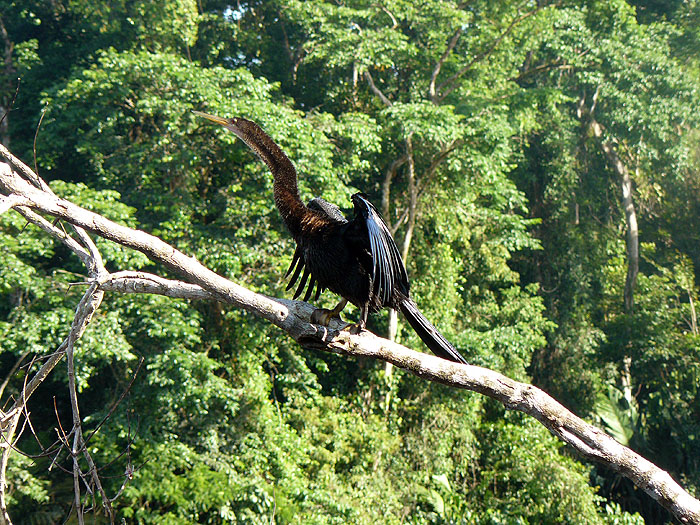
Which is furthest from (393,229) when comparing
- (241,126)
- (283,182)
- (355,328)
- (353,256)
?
(355,328)

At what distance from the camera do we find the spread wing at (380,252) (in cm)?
237

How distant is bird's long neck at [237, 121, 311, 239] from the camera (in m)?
2.64

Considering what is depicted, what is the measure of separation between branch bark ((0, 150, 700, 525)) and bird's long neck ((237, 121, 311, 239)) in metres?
0.48

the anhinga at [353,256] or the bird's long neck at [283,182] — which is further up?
the bird's long neck at [283,182]

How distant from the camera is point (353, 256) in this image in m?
2.53

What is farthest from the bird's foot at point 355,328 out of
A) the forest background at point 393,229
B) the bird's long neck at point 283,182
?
the forest background at point 393,229

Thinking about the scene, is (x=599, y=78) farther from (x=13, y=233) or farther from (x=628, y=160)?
(x=13, y=233)

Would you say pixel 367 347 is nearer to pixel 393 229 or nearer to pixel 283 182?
pixel 283 182

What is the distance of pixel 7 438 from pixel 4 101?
6524mm

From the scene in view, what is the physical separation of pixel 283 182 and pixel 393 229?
5472 millimetres

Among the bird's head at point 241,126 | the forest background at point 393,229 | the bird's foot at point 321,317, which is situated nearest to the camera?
the bird's foot at point 321,317

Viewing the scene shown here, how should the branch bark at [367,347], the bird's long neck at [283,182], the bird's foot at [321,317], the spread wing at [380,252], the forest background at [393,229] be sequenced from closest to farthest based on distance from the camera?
the branch bark at [367,347]
the bird's foot at [321,317]
the spread wing at [380,252]
the bird's long neck at [283,182]
the forest background at [393,229]

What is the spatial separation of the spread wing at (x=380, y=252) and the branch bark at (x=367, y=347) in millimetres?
234

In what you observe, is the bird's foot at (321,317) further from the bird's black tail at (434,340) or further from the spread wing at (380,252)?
the bird's black tail at (434,340)
